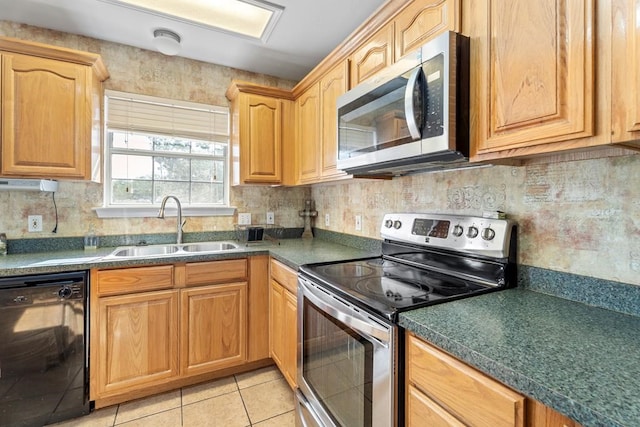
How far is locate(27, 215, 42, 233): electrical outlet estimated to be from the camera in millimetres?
2078

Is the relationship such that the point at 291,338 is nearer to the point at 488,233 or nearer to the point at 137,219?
the point at 488,233

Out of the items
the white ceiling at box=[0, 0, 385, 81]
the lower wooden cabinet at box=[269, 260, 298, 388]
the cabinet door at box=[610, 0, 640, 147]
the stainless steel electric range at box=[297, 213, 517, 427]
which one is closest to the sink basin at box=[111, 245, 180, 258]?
the lower wooden cabinet at box=[269, 260, 298, 388]

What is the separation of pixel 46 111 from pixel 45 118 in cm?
4

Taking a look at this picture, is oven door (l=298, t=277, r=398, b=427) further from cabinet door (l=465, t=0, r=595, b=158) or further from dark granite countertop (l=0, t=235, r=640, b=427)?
cabinet door (l=465, t=0, r=595, b=158)

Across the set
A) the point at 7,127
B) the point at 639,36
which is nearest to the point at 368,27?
the point at 639,36

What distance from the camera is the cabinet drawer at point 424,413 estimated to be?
819mm

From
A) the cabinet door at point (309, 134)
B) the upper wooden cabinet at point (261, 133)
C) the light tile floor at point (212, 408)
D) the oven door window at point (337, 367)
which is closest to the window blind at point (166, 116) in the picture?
the upper wooden cabinet at point (261, 133)

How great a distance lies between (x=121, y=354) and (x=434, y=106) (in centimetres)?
219

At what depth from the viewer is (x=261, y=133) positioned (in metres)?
2.53

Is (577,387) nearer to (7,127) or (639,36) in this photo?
(639,36)

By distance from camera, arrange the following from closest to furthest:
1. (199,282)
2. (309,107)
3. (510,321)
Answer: (510,321) → (199,282) → (309,107)

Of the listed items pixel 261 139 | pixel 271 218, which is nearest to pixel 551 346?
pixel 261 139

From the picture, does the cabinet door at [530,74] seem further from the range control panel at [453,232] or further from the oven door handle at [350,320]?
the oven door handle at [350,320]

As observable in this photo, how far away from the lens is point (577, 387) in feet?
1.92
